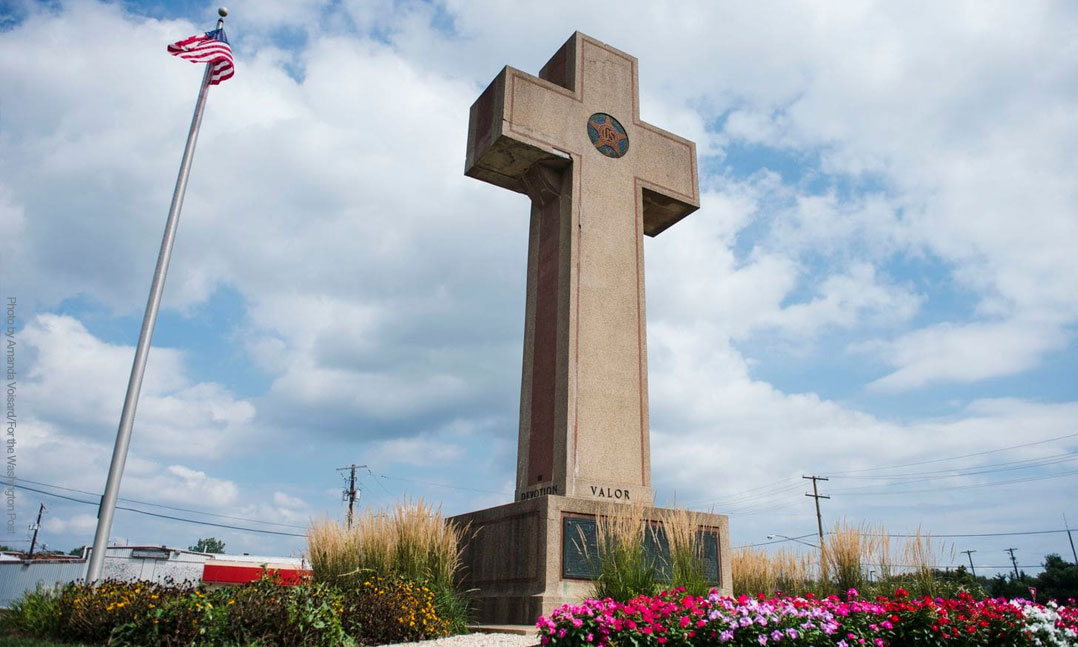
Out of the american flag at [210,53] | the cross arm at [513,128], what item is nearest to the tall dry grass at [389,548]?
the cross arm at [513,128]

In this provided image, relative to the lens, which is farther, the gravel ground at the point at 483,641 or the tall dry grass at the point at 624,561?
the tall dry grass at the point at 624,561

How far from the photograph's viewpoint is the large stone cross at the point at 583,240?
365 inches

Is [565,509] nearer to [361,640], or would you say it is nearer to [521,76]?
[361,640]

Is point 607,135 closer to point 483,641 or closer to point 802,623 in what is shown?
point 483,641

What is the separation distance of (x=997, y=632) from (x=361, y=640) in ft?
16.7

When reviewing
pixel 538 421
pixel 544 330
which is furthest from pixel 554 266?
pixel 538 421

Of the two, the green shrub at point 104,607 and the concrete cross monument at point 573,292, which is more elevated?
the concrete cross monument at point 573,292

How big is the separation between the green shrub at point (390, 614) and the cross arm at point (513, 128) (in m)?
6.02

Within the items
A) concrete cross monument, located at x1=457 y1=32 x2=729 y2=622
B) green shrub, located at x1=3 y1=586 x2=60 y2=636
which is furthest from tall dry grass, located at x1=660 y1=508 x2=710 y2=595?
green shrub, located at x1=3 y1=586 x2=60 y2=636

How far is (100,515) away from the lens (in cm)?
791

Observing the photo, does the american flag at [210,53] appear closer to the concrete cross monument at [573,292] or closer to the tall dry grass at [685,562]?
the concrete cross monument at [573,292]

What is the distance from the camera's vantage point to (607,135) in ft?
37.0

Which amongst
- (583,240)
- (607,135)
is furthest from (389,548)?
(607,135)

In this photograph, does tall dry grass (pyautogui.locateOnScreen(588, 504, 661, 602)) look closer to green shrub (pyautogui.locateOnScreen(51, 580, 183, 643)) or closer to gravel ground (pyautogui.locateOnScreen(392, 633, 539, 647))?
gravel ground (pyautogui.locateOnScreen(392, 633, 539, 647))
